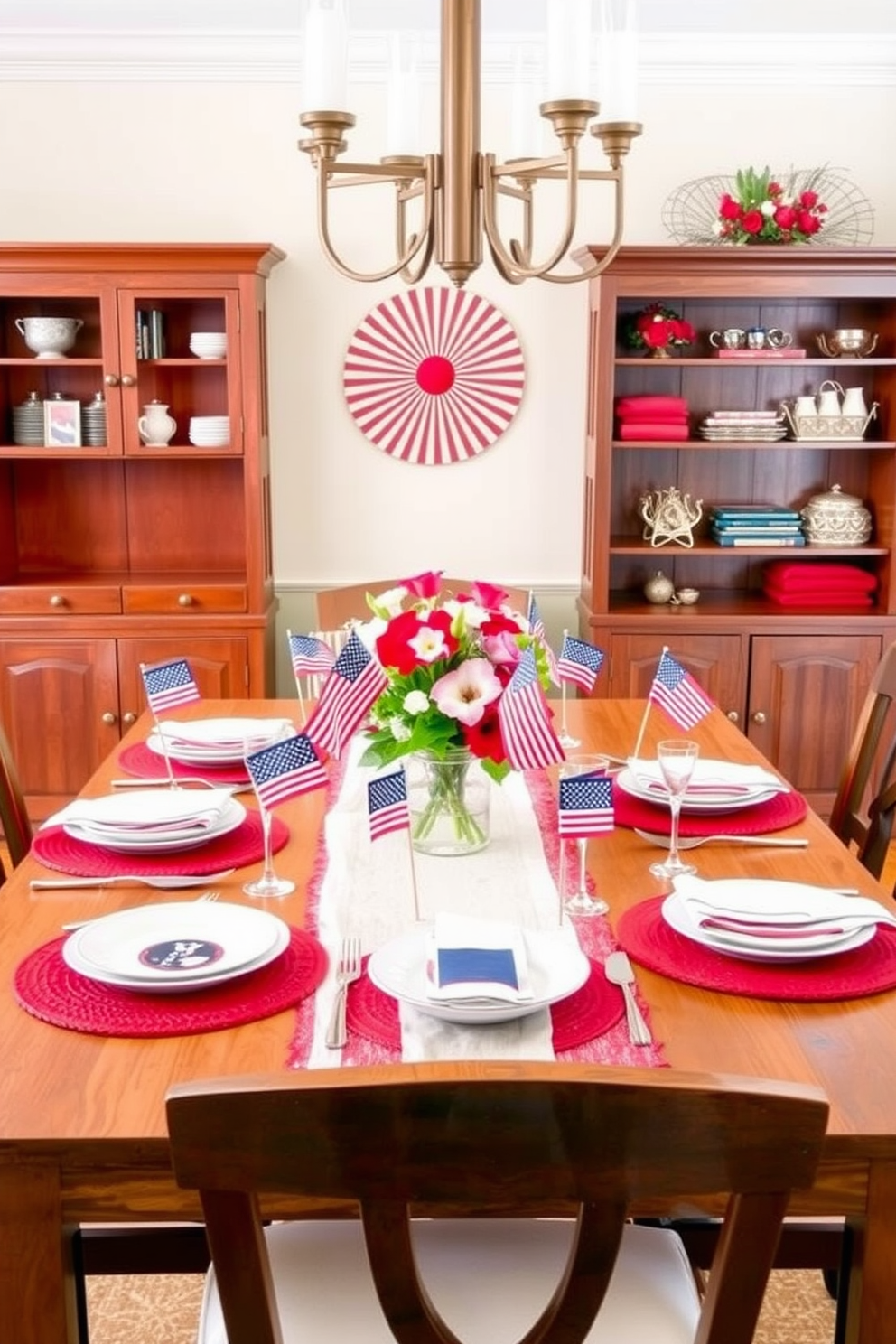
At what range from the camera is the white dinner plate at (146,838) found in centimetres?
203

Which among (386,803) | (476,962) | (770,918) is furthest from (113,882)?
(770,918)

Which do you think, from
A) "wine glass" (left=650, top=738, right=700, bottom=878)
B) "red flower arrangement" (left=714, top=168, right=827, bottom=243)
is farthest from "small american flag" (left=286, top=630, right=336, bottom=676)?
"red flower arrangement" (left=714, top=168, right=827, bottom=243)

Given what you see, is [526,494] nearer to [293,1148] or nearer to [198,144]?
[198,144]

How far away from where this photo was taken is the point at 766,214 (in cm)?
407

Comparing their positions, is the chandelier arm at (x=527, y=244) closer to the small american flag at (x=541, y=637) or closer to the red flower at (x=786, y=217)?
the small american flag at (x=541, y=637)

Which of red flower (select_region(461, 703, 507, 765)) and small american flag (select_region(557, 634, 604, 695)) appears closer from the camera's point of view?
red flower (select_region(461, 703, 507, 765))

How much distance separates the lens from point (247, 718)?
276 centimetres

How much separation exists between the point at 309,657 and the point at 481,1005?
4.24 ft

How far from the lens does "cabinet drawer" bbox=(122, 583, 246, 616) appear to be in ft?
13.6

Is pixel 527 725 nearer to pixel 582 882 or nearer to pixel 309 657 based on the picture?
pixel 582 882

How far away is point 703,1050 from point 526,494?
3.23m

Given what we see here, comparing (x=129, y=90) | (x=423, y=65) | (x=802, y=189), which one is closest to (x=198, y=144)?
(x=129, y=90)

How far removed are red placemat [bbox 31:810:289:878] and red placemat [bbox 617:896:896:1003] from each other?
2.00 ft

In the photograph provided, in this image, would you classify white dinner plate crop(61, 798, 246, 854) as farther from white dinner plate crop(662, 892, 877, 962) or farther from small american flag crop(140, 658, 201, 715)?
white dinner plate crop(662, 892, 877, 962)
